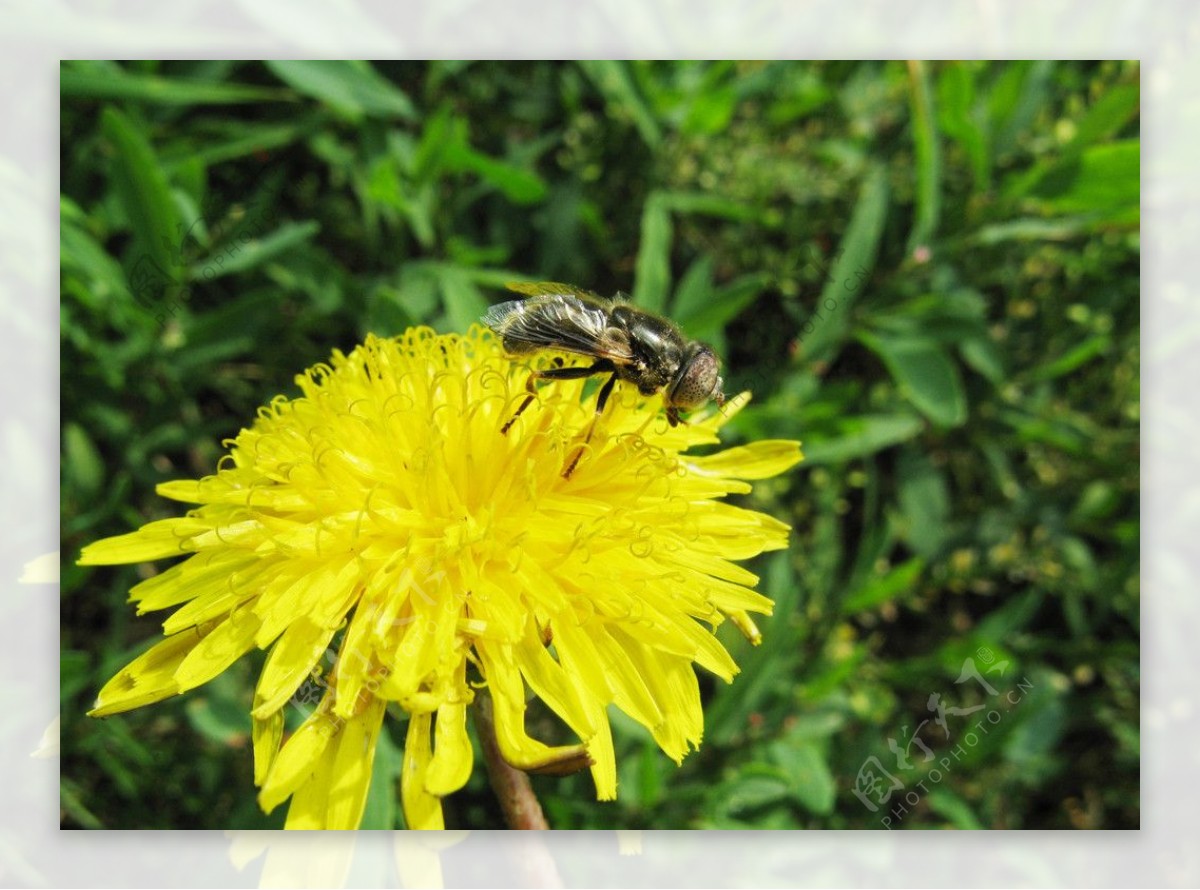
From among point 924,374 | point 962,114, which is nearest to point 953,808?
point 924,374

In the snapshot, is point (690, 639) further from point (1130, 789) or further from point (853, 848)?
point (1130, 789)

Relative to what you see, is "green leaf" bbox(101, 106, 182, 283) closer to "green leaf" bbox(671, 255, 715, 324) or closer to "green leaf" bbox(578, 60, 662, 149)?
"green leaf" bbox(578, 60, 662, 149)

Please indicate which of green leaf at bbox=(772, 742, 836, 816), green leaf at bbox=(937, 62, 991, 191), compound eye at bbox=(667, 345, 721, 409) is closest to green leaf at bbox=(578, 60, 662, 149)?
green leaf at bbox=(937, 62, 991, 191)

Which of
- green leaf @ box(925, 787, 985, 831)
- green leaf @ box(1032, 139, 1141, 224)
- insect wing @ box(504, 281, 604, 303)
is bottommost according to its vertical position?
green leaf @ box(925, 787, 985, 831)

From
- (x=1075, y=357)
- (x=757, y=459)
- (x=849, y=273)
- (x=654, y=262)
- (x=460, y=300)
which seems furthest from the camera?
(x=1075, y=357)

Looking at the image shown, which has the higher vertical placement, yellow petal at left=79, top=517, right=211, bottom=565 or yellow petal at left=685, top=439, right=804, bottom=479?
yellow petal at left=685, top=439, right=804, bottom=479

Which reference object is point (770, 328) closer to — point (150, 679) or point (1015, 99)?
point (1015, 99)
